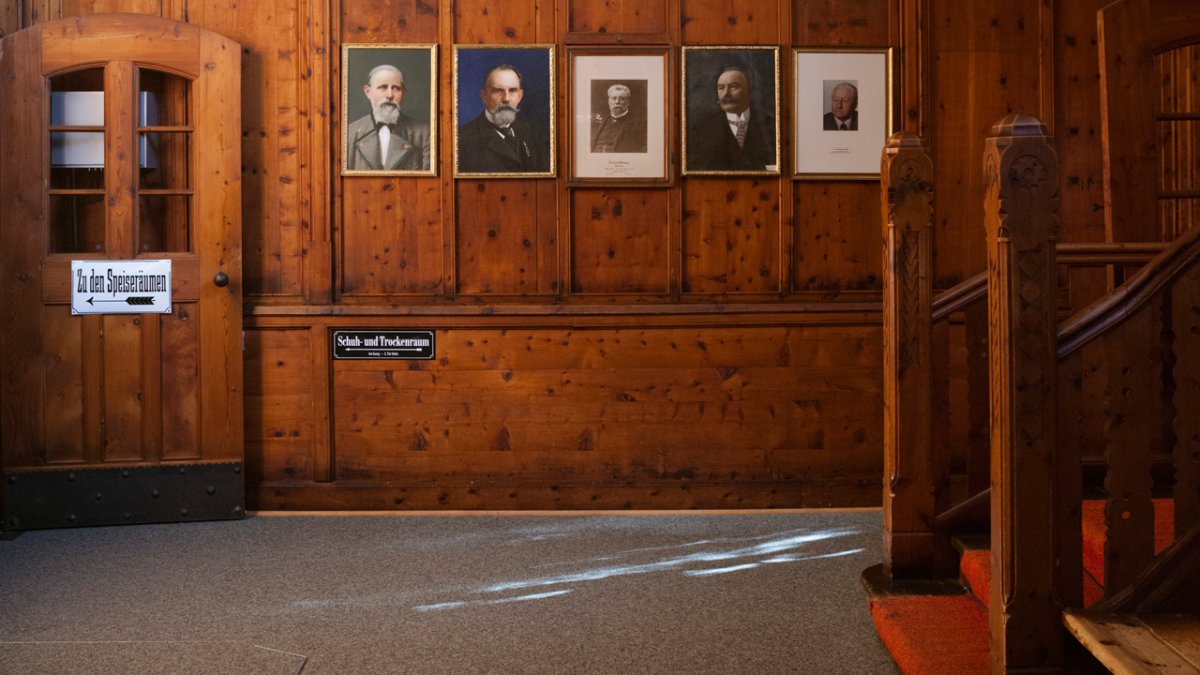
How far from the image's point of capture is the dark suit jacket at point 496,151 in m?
5.95

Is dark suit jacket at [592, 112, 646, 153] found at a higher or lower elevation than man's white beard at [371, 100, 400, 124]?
lower

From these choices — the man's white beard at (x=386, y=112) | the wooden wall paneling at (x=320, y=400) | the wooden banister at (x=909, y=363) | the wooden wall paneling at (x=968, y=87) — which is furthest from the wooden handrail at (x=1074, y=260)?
the wooden wall paneling at (x=320, y=400)

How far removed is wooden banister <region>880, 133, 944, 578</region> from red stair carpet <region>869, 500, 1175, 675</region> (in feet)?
0.72

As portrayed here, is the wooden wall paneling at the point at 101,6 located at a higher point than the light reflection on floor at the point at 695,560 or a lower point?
higher

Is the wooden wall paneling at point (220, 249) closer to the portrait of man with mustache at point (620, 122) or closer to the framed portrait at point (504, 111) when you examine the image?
the framed portrait at point (504, 111)

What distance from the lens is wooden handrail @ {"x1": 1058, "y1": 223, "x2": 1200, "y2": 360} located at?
2.78m

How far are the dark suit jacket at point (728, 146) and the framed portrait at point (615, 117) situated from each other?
164mm

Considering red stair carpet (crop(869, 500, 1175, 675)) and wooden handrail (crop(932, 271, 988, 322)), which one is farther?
wooden handrail (crop(932, 271, 988, 322))

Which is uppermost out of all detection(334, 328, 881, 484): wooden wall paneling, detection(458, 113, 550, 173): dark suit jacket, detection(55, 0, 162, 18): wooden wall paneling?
detection(55, 0, 162, 18): wooden wall paneling

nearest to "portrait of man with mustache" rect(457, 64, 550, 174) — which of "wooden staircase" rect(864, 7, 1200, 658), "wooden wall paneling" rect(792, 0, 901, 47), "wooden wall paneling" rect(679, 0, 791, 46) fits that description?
"wooden wall paneling" rect(679, 0, 791, 46)

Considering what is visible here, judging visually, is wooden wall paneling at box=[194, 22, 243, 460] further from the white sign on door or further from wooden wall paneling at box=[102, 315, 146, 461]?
wooden wall paneling at box=[102, 315, 146, 461]

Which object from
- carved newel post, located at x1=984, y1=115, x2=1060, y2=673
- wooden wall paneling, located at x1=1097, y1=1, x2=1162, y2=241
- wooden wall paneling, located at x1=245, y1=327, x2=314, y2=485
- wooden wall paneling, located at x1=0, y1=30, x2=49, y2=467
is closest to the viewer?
carved newel post, located at x1=984, y1=115, x2=1060, y2=673

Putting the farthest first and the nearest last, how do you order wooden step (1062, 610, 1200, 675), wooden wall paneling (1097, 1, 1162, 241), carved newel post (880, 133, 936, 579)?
wooden wall paneling (1097, 1, 1162, 241) → carved newel post (880, 133, 936, 579) → wooden step (1062, 610, 1200, 675)

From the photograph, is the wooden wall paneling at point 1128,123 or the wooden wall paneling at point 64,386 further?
the wooden wall paneling at point 64,386
